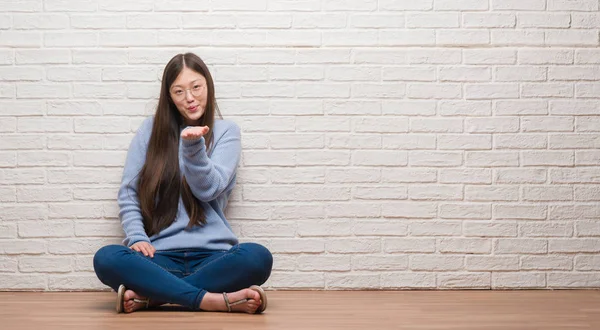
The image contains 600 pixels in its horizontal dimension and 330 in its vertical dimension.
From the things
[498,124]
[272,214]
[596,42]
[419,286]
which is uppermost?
[596,42]

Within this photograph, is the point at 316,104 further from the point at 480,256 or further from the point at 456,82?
the point at 480,256

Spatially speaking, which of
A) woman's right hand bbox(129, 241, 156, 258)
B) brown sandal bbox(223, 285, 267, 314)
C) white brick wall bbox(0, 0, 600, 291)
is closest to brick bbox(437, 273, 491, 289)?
white brick wall bbox(0, 0, 600, 291)

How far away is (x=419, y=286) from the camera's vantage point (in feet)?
11.4

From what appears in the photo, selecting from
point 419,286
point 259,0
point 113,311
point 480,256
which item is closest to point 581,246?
point 480,256

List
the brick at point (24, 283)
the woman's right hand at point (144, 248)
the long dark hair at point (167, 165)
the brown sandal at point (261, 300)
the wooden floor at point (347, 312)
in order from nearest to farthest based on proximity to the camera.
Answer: the wooden floor at point (347, 312)
the brown sandal at point (261, 300)
the woman's right hand at point (144, 248)
the long dark hair at point (167, 165)
the brick at point (24, 283)

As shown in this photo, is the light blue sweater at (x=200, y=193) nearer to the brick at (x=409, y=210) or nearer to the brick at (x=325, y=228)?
the brick at (x=325, y=228)

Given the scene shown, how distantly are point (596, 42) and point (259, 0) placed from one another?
1454 millimetres

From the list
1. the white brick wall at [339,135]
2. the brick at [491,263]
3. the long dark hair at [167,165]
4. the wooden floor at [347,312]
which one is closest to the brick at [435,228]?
the white brick wall at [339,135]

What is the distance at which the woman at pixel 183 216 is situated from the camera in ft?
9.35

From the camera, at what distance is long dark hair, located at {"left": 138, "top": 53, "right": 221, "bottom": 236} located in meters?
3.22

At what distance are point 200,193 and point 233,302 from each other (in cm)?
48

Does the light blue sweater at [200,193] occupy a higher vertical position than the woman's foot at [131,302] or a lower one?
higher

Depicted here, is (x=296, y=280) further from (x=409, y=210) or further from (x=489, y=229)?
(x=489, y=229)

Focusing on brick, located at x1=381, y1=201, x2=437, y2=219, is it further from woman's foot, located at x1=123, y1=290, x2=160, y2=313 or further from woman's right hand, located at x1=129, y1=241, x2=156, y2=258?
woman's foot, located at x1=123, y1=290, x2=160, y2=313
